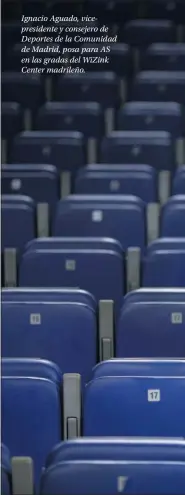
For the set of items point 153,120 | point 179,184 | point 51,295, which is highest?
point 153,120

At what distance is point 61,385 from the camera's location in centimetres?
172

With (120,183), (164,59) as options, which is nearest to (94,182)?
(120,183)

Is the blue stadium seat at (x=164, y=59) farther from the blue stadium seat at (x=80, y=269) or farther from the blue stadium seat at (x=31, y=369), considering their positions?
the blue stadium seat at (x=31, y=369)

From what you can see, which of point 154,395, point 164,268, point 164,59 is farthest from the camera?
point 164,59

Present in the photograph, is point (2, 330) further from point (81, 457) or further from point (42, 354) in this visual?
point (81, 457)

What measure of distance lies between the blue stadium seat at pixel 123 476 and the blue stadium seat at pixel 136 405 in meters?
0.28

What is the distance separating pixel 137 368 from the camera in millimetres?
1691

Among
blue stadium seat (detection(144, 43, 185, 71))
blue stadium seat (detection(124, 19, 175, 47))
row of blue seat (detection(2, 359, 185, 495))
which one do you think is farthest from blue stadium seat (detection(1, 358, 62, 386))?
blue stadium seat (detection(124, 19, 175, 47))

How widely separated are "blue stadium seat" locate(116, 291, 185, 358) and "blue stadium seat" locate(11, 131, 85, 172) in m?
0.89

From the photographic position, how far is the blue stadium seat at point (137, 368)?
5.52 feet

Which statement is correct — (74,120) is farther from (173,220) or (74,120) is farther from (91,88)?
(173,220)

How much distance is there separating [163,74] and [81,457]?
6.35 ft

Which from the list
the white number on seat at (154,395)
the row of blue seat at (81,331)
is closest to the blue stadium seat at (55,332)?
the row of blue seat at (81,331)

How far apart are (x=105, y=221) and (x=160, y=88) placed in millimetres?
813
